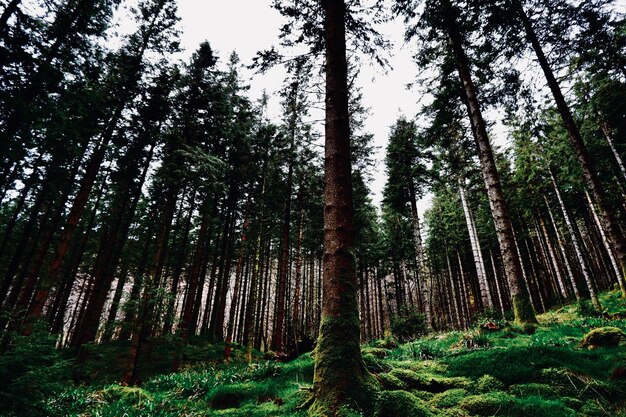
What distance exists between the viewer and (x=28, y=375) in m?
3.69

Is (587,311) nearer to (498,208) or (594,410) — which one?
(498,208)

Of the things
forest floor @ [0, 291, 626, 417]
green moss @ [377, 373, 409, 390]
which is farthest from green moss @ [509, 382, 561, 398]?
green moss @ [377, 373, 409, 390]

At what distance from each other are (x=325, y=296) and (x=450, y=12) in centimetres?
1271

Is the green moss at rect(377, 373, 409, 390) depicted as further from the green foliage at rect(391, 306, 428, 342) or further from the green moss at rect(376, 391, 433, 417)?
the green foliage at rect(391, 306, 428, 342)

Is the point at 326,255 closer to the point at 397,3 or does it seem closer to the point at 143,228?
the point at 397,3

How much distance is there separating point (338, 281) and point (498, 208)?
7789 mm

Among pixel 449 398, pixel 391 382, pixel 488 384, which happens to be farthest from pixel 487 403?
pixel 391 382

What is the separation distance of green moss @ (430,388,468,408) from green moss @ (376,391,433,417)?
1.06ft

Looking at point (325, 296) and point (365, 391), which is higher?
point (325, 296)

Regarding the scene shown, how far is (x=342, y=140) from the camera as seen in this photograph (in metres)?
4.74

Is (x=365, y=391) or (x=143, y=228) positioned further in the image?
(x=143, y=228)

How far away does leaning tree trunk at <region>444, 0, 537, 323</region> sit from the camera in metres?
8.31

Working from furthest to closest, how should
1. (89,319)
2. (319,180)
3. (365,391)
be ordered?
(319,180) < (89,319) < (365,391)

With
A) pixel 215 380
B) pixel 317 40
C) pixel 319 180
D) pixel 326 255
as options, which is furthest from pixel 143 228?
pixel 326 255
